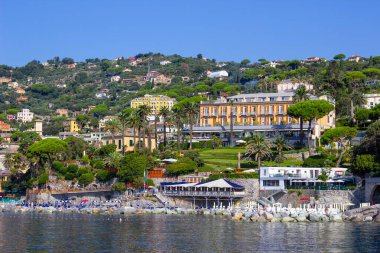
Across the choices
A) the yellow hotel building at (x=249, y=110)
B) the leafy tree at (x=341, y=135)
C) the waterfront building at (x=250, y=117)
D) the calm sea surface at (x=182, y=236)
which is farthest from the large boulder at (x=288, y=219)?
the yellow hotel building at (x=249, y=110)

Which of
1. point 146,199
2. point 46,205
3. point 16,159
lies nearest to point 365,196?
point 146,199

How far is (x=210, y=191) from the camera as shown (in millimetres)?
96562

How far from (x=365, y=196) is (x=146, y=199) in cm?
2806

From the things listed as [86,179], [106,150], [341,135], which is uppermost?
[341,135]

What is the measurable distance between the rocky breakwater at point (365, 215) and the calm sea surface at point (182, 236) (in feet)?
11.0

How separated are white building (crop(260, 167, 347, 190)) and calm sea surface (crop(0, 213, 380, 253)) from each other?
1486cm

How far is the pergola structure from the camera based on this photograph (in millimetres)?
95062

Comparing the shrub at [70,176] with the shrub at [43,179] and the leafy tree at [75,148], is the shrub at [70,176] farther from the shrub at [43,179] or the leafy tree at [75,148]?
the leafy tree at [75,148]

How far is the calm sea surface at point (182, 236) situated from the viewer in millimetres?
54312

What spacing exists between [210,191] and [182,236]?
34458 millimetres

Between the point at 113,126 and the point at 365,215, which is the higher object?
the point at 113,126

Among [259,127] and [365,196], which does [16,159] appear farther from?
[365,196]

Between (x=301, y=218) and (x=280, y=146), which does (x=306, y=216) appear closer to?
(x=301, y=218)

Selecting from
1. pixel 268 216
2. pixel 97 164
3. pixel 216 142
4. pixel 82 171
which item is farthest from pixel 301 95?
pixel 268 216
